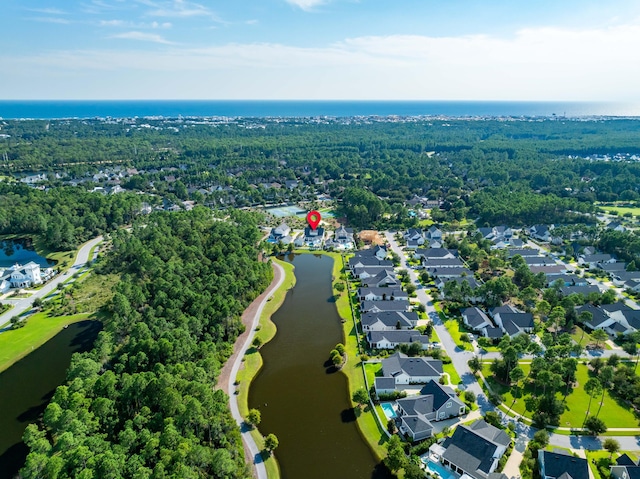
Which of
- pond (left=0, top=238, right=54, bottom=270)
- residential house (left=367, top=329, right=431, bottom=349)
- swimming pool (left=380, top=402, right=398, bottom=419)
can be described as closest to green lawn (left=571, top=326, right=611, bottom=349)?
residential house (left=367, top=329, right=431, bottom=349)

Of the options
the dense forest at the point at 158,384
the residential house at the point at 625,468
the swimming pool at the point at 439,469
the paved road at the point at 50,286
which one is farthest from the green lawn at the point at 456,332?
the paved road at the point at 50,286

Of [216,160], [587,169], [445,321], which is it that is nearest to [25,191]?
[216,160]

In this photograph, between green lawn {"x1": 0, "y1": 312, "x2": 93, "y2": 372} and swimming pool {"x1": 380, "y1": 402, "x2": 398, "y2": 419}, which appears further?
green lawn {"x1": 0, "y1": 312, "x2": 93, "y2": 372}

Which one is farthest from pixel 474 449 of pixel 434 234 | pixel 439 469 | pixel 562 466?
pixel 434 234

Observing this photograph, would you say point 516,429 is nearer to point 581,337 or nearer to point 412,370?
point 412,370

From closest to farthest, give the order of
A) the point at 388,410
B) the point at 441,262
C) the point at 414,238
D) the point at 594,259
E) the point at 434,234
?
the point at 388,410
the point at 441,262
the point at 594,259
the point at 414,238
the point at 434,234

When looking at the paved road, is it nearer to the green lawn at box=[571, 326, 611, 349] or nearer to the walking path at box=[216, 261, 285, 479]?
the walking path at box=[216, 261, 285, 479]
